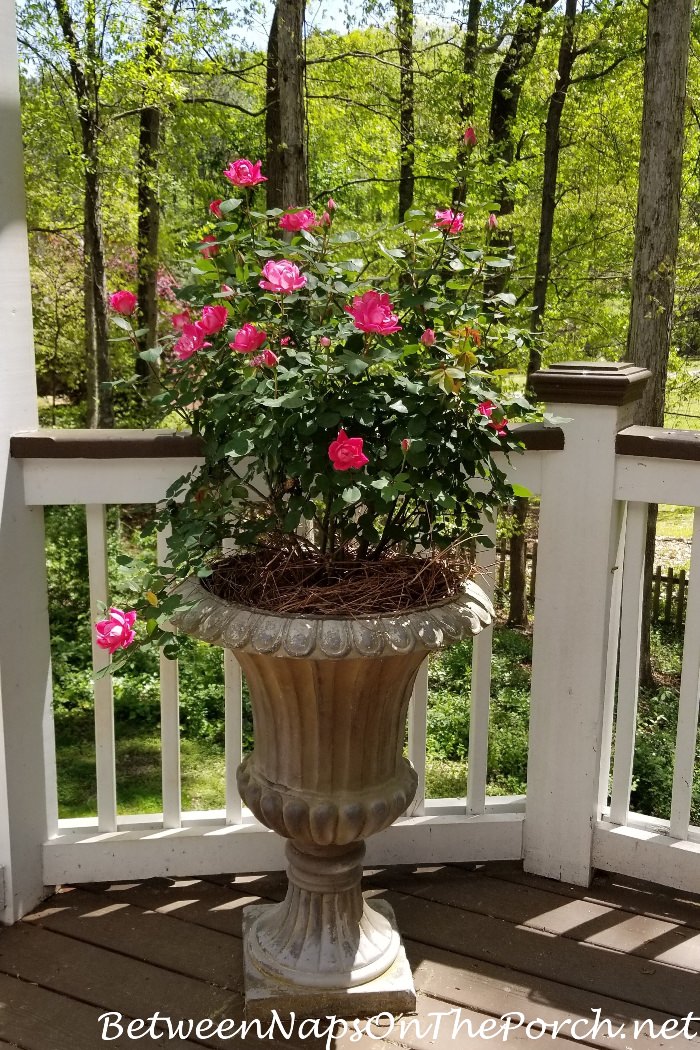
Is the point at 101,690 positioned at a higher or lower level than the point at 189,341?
lower

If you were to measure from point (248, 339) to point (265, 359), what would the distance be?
49 mm

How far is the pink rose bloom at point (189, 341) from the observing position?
5.06 ft

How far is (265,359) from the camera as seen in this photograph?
1.48m

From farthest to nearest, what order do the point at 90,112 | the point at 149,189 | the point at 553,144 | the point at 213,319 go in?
1. the point at 149,189
2. the point at 553,144
3. the point at 90,112
4. the point at 213,319

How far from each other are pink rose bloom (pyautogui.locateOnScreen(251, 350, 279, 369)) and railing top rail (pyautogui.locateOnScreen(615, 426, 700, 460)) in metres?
0.92

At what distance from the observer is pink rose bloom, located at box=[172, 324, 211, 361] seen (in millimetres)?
1542

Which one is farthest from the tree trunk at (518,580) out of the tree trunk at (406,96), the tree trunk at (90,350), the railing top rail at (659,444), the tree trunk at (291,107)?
the railing top rail at (659,444)

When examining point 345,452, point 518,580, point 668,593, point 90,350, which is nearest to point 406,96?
point 90,350

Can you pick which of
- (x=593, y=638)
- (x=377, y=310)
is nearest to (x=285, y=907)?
(x=593, y=638)

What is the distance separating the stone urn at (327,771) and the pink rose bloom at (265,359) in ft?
1.33

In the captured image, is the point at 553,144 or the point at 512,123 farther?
the point at 512,123

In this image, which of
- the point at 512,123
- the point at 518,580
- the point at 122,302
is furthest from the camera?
the point at 518,580

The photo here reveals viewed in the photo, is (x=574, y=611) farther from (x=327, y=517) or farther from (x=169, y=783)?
(x=169, y=783)

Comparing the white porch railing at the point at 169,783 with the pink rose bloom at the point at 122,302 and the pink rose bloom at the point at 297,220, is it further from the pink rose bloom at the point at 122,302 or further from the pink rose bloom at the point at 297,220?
the pink rose bloom at the point at 297,220
